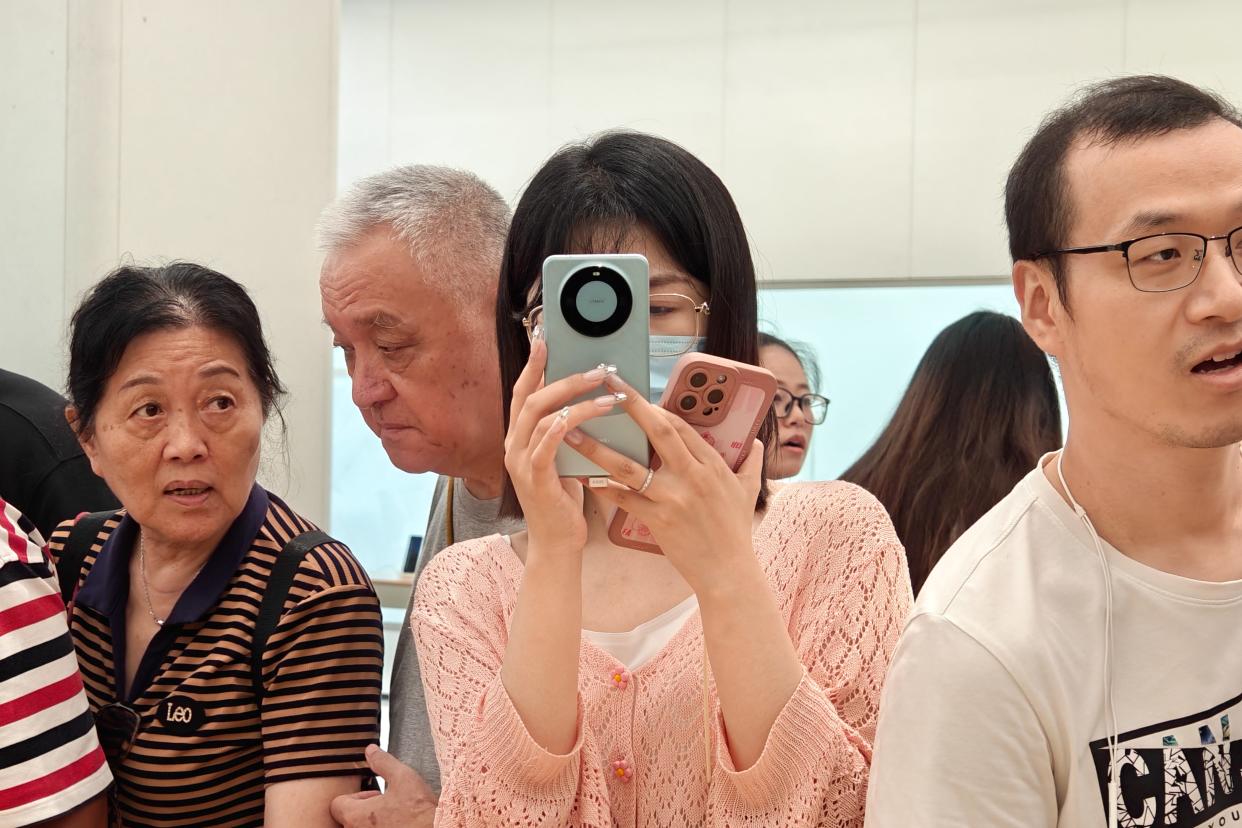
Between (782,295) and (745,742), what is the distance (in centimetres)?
490

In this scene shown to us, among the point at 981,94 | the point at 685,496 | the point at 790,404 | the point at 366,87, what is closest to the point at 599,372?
the point at 685,496

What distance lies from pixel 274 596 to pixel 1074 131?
3.95 feet

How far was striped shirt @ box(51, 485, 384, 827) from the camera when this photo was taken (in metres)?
1.67

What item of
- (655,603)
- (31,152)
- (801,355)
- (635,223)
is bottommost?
(655,603)

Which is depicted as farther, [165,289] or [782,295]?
[782,295]

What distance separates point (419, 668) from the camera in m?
1.83

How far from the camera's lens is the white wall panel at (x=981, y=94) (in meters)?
5.50

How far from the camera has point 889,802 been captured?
1133mm

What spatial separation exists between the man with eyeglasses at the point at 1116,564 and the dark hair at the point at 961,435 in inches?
46.8

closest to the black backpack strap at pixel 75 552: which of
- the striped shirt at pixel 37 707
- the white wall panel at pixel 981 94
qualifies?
the striped shirt at pixel 37 707

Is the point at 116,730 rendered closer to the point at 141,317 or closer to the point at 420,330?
the point at 141,317

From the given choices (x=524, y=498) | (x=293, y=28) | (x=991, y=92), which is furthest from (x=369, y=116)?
(x=524, y=498)

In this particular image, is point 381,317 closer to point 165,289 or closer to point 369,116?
point 165,289

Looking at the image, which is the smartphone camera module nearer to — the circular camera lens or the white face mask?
the circular camera lens
